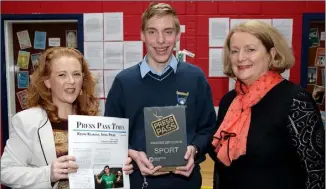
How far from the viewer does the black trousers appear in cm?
198

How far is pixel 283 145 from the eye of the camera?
5.31ft

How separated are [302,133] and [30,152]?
1.22 m

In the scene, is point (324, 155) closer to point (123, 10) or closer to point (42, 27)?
point (123, 10)

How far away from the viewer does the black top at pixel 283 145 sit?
5.06ft

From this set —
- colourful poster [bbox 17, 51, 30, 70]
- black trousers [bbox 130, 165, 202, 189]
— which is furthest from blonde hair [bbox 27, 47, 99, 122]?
colourful poster [bbox 17, 51, 30, 70]

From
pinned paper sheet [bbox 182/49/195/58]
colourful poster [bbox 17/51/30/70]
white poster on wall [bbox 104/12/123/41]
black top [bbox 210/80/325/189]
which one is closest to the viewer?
black top [bbox 210/80/325/189]

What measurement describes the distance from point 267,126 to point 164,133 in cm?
50

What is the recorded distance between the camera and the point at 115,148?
171 centimetres

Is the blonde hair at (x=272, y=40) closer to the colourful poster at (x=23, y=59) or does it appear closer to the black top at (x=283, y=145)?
the black top at (x=283, y=145)

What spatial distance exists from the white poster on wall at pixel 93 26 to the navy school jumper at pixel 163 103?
7.16 ft

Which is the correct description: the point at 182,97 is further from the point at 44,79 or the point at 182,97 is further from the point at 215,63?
the point at 215,63

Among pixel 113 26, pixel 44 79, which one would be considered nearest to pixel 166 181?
pixel 44 79

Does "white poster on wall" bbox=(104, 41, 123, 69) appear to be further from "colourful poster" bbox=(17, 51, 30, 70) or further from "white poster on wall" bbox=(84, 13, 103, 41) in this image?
"colourful poster" bbox=(17, 51, 30, 70)

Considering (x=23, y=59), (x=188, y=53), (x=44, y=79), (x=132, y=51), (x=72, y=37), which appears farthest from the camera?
(x=23, y=59)
